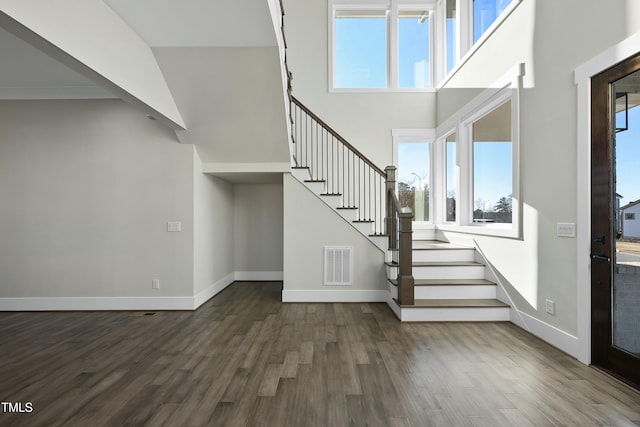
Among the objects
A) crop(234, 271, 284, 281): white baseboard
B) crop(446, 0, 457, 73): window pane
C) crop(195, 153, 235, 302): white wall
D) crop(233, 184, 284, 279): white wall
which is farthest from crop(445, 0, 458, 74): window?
crop(234, 271, 284, 281): white baseboard

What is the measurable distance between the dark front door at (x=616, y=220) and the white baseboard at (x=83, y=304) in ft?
14.7

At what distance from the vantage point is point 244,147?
4559mm

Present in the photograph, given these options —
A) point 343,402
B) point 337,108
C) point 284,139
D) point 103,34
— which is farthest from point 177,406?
point 337,108

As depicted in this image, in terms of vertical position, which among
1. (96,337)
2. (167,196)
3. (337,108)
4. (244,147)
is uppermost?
(337,108)

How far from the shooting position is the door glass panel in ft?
7.73

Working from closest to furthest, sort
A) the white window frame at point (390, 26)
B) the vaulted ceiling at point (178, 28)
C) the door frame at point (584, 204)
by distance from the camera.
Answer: the door frame at point (584, 204), the vaulted ceiling at point (178, 28), the white window frame at point (390, 26)

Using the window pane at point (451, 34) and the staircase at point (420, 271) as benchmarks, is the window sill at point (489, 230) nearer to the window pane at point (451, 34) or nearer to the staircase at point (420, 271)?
the staircase at point (420, 271)

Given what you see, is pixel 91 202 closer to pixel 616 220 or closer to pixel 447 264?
pixel 447 264

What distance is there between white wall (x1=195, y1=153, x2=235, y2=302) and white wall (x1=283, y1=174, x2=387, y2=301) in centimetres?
123

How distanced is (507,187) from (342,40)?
4190mm

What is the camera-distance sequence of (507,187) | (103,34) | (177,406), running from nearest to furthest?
(177,406), (103,34), (507,187)

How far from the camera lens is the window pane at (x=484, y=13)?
4.21 m

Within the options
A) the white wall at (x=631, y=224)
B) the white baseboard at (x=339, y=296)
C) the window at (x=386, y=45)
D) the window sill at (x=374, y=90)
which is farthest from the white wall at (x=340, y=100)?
the white wall at (x=631, y=224)

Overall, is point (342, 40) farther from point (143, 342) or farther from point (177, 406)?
point (177, 406)
